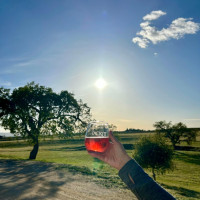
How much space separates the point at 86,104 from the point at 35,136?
26.8 ft

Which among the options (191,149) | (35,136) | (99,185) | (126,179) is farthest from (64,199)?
(191,149)

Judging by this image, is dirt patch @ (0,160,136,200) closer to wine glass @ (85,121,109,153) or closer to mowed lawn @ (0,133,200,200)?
mowed lawn @ (0,133,200,200)

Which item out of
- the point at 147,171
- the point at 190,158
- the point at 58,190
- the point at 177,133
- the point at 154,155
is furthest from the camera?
the point at 177,133

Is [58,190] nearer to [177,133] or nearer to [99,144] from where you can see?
[99,144]

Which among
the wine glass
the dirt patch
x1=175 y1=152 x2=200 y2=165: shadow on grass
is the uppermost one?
the wine glass

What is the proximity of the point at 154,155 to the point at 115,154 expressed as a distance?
2380 cm

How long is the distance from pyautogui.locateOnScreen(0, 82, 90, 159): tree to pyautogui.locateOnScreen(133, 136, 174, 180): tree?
850cm

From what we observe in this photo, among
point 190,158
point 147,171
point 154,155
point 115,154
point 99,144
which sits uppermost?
point 99,144

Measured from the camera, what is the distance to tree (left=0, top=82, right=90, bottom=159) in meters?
25.2

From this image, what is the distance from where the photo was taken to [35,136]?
84.3ft

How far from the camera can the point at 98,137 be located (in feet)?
9.23

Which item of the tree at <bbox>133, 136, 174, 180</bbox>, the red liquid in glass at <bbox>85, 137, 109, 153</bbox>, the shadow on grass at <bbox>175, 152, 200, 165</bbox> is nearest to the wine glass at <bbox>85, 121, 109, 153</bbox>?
the red liquid in glass at <bbox>85, 137, 109, 153</bbox>

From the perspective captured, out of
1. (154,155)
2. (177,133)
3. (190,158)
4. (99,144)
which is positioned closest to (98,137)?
(99,144)

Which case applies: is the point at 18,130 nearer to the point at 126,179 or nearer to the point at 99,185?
the point at 99,185
